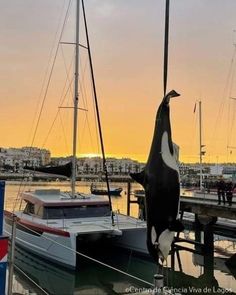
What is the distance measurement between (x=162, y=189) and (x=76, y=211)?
532 inches

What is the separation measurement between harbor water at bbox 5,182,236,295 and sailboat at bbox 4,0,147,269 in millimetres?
390

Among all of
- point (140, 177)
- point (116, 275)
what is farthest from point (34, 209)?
point (140, 177)

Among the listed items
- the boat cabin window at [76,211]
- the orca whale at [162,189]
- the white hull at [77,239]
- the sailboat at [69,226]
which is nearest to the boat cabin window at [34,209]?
the sailboat at [69,226]

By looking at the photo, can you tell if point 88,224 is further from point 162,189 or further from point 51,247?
point 162,189

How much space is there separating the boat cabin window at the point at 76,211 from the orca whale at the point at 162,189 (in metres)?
12.6

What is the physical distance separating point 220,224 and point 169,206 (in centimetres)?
2008

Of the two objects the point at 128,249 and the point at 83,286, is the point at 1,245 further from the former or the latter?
the point at 128,249

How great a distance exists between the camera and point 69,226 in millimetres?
16250

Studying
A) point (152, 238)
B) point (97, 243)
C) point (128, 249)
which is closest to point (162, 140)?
point (152, 238)

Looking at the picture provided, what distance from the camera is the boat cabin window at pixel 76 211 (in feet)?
57.3

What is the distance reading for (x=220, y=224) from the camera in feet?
78.5

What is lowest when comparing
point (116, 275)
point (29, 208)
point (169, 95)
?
point (116, 275)

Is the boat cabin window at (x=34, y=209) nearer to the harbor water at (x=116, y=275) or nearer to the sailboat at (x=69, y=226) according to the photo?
the sailboat at (x=69, y=226)

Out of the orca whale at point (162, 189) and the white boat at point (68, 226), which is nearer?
the orca whale at point (162, 189)
